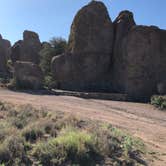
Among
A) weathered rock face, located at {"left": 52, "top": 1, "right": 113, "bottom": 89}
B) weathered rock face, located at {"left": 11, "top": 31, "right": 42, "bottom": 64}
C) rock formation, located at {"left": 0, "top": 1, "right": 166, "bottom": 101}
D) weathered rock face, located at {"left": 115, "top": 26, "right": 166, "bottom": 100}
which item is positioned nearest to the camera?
weathered rock face, located at {"left": 115, "top": 26, "right": 166, "bottom": 100}

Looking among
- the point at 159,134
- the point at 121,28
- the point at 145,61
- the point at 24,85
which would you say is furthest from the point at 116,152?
the point at 121,28

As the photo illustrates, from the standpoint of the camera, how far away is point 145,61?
27.3 meters

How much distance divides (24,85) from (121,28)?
11377 millimetres

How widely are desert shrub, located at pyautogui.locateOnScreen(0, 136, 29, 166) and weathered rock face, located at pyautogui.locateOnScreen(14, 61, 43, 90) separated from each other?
21.4m

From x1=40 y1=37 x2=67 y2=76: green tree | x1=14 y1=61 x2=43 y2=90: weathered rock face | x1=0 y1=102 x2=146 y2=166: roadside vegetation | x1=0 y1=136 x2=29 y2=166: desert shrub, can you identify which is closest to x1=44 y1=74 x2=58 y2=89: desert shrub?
x1=14 y1=61 x2=43 y2=90: weathered rock face

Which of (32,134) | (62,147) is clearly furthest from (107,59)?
(62,147)

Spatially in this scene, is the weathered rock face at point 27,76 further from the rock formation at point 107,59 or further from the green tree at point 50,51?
the green tree at point 50,51

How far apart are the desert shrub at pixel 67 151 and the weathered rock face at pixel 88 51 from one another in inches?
918

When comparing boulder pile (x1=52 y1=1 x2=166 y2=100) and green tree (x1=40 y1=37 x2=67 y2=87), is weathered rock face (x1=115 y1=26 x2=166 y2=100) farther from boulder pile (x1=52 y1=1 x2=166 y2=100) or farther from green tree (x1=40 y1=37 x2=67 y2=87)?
green tree (x1=40 y1=37 x2=67 y2=87)

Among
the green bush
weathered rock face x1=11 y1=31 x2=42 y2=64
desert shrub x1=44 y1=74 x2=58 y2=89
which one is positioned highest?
weathered rock face x1=11 y1=31 x2=42 y2=64

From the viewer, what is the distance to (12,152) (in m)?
7.38

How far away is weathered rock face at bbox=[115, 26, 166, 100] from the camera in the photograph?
27.2m

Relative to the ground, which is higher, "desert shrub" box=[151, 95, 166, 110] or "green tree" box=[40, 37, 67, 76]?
"green tree" box=[40, 37, 67, 76]

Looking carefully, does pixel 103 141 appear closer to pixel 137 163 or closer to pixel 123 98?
pixel 137 163
